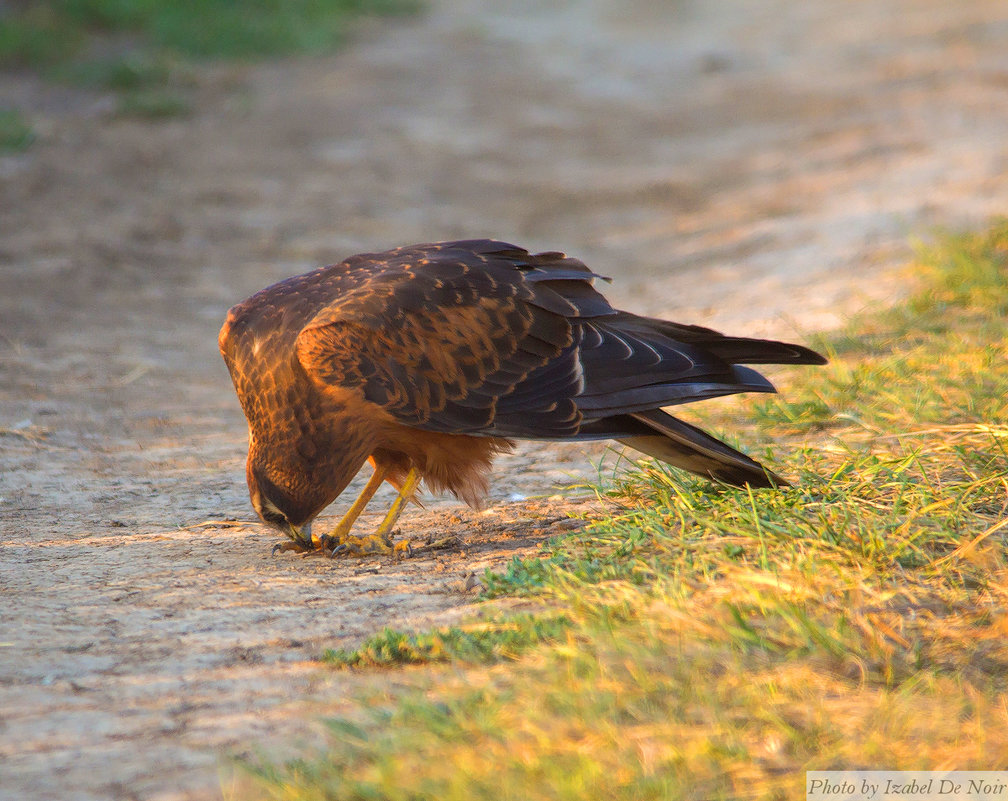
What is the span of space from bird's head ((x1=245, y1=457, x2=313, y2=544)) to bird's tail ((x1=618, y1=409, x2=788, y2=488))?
1.12m

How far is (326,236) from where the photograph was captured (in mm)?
8609

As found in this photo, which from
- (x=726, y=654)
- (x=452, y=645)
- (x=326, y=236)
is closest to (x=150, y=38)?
(x=326, y=236)

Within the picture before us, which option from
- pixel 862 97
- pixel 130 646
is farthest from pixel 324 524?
pixel 862 97

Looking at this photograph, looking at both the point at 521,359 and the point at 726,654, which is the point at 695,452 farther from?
the point at 726,654

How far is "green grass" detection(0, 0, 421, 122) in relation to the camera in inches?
440

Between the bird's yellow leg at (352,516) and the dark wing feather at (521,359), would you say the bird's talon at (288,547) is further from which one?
the dark wing feather at (521,359)

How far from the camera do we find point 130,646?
9.75 ft

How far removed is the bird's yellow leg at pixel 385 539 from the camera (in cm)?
387

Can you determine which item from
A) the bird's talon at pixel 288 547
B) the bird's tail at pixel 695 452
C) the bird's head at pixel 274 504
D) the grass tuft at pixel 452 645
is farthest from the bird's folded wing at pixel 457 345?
the grass tuft at pixel 452 645

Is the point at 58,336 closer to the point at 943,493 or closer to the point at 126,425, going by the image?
the point at 126,425

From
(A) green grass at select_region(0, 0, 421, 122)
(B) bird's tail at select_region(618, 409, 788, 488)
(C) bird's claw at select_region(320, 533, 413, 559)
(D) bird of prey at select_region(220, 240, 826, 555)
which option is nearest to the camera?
(B) bird's tail at select_region(618, 409, 788, 488)

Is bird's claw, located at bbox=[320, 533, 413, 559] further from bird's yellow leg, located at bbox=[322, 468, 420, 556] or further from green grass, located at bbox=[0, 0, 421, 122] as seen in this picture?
green grass, located at bbox=[0, 0, 421, 122]

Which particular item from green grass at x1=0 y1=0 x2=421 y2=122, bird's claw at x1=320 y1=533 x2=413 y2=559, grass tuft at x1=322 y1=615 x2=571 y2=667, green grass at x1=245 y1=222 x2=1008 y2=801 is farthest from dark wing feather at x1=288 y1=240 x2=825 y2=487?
green grass at x1=0 y1=0 x2=421 y2=122

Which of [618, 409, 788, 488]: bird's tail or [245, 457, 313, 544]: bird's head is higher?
[618, 409, 788, 488]: bird's tail
